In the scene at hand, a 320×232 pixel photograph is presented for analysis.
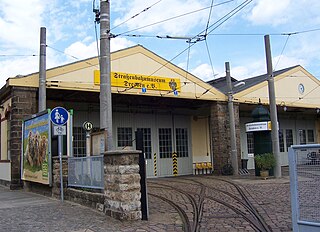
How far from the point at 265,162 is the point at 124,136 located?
9.33 meters

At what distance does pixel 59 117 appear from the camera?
39.9 ft

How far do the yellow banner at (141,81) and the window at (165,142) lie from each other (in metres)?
4.96

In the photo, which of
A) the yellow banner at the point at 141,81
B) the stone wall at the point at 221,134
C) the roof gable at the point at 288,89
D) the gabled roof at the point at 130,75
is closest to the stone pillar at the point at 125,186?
the gabled roof at the point at 130,75

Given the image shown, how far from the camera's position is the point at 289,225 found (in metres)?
7.69

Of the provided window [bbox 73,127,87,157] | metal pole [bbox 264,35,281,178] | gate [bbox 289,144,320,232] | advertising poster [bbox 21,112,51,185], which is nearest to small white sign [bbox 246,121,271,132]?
metal pole [bbox 264,35,281,178]

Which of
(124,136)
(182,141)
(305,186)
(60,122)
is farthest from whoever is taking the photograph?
(182,141)

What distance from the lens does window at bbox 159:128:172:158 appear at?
1003 inches

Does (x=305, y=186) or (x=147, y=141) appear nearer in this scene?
(x=305, y=186)

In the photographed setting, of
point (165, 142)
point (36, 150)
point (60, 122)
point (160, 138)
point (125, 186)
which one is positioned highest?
point (60, 122)

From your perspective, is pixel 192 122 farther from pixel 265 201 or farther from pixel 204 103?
pixel 265 201

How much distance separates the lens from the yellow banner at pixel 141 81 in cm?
1928

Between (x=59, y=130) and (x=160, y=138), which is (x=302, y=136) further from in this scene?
Result: (x=59, y=130)

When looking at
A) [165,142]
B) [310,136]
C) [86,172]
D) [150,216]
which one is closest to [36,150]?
[86,172]

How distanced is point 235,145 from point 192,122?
595cm
